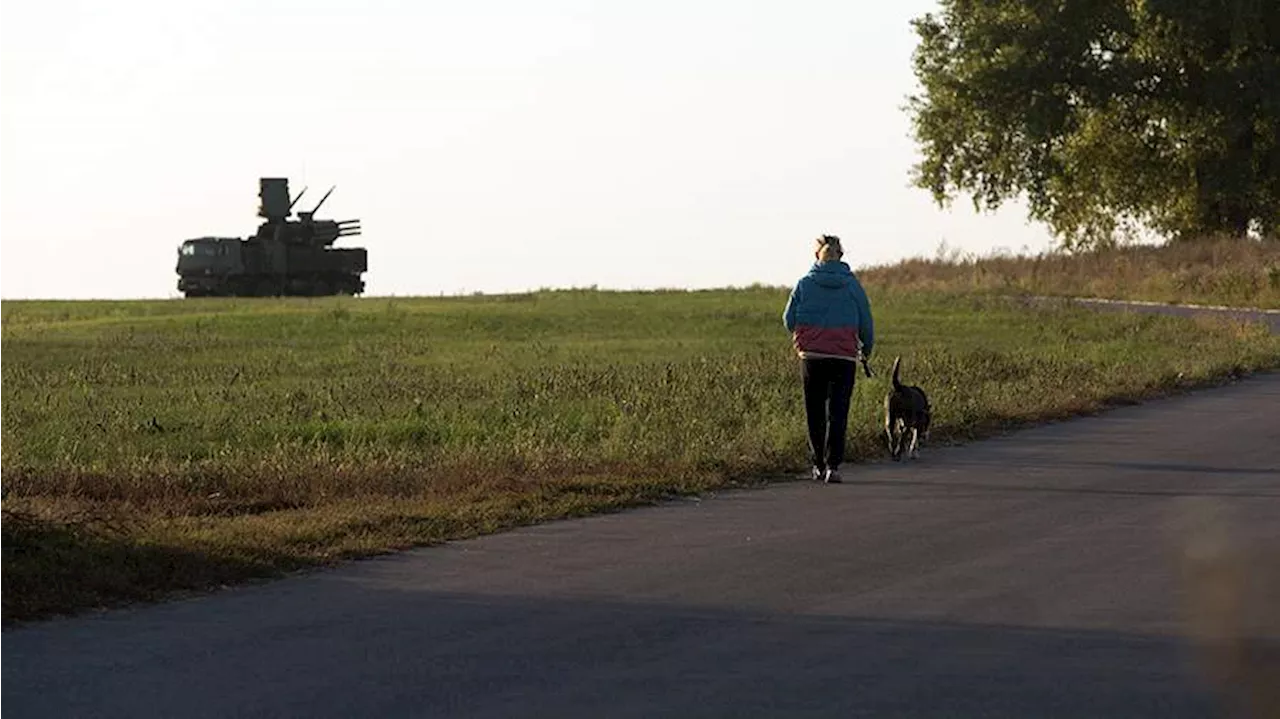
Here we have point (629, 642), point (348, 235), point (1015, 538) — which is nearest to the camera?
point (629, 642)

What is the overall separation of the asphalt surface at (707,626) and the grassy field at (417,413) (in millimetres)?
781

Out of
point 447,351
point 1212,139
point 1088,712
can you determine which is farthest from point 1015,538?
point 1212,139

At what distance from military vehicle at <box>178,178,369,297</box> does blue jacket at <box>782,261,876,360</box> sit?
220ft

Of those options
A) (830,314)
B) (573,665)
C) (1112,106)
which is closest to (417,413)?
(830,314)

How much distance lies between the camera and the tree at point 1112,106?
238ft

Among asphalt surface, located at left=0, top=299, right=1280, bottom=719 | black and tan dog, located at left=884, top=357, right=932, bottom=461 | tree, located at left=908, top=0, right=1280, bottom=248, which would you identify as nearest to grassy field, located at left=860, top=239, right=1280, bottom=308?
tree, located at left=908, top=0, right=1280, bottom=248

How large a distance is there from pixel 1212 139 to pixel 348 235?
30.5 meters

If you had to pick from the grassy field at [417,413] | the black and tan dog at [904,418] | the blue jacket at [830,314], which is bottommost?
the grassy field at [417,413]

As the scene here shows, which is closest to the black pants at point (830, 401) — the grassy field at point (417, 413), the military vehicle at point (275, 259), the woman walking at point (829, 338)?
the woman walking at point (829, 338)

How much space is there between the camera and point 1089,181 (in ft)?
252

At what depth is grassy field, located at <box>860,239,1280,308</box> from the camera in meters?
61.3

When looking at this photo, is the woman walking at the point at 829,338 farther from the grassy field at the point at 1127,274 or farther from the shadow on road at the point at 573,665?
the grassy field at the point at 1127,274

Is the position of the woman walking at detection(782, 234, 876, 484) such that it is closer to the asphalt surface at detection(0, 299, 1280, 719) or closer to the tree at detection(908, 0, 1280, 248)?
the asphalt surface at detection(0, 299, 1280, 719)

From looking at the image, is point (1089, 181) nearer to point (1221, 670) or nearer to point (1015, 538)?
point (1015, 538)
